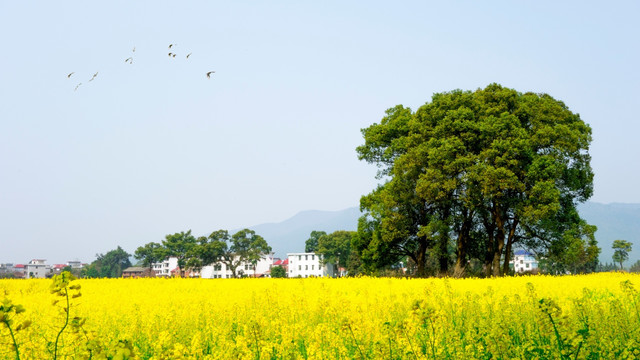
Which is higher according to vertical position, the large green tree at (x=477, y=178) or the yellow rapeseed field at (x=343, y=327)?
the large green tree at (x=477, y=178)

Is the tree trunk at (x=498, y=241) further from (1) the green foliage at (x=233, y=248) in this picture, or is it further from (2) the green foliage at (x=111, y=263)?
(2) the green foliage at (x=111, y=263)

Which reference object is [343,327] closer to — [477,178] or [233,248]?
[477,178]

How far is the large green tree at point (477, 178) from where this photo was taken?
29.1m

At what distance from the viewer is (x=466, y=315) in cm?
919

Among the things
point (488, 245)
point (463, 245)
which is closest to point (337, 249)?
point (488, 245)

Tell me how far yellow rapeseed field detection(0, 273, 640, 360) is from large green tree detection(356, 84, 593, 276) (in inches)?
639

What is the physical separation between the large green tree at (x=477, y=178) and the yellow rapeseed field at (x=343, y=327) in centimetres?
1623

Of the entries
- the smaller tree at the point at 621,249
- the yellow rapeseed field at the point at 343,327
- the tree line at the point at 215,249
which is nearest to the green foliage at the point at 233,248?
the tree line at the point at 215,249

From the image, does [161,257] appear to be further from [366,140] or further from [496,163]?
[496,163]

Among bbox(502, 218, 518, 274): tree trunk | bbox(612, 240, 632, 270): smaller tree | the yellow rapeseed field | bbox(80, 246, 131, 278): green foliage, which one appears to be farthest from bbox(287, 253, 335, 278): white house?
the yellow rapeseed field

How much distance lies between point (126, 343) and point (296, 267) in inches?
A: 5889

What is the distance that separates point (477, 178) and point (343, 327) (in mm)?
25295

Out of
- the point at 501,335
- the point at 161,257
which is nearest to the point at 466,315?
the point at 501,335

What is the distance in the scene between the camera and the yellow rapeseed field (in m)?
4.32
